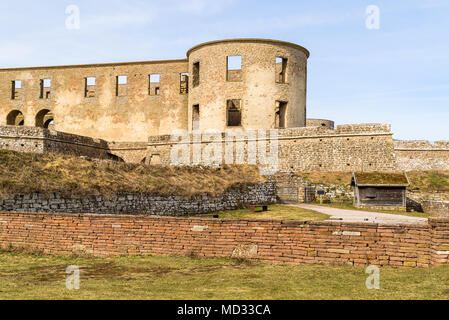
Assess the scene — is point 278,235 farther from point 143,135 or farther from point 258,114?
point 143,135

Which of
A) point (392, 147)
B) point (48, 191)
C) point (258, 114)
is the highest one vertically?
point (258, 114)

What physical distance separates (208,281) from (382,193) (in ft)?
61.4

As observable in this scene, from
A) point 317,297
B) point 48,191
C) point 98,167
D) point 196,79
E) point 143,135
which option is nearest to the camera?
point 317,297

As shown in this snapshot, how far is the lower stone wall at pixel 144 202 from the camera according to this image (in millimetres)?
13711

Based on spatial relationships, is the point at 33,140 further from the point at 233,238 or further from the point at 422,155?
the point at 422,155

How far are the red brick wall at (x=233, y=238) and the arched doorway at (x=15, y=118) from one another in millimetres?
32697

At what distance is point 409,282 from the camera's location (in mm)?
6898

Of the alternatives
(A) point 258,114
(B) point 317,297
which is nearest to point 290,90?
(A) point 258,114

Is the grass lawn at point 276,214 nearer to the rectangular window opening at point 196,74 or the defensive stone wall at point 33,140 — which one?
the defensive stone wall at point 33,140

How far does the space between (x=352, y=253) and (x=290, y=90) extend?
2548 centimetres

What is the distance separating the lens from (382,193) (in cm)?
2395

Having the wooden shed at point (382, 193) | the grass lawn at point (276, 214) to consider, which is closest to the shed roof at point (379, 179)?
the wooden shed at point (382, 193)

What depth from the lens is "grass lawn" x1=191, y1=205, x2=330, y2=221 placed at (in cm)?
1888

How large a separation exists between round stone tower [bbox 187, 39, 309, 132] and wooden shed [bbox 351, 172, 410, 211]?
9.63 metres
